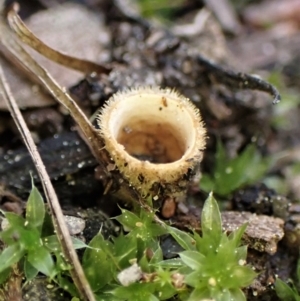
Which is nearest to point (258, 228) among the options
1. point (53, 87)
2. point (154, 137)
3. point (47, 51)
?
point (154, 137)

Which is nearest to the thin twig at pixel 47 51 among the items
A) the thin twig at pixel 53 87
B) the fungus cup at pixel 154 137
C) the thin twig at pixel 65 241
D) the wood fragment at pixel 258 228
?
the thin twig at pixel 53 87

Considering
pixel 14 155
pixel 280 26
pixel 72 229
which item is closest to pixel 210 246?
pixel 72 229

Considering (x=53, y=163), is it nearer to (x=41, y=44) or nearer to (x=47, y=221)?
(x=47, y=221)

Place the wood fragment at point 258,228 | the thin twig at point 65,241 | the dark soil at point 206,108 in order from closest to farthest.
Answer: the thin twig at point 65,241 → the wood fragment at point 258,228 → the dark soil at point 206,108

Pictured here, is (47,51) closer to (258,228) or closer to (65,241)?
(65,241)

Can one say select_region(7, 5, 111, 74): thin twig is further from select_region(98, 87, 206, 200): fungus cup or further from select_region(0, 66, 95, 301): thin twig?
select_region(0, 66, 95, 301): thin twig

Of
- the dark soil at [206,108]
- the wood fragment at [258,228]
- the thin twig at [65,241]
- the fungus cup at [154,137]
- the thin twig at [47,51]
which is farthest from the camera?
the thin twig at [47,51]

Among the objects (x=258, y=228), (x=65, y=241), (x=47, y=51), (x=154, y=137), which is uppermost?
(x=47, y=51)

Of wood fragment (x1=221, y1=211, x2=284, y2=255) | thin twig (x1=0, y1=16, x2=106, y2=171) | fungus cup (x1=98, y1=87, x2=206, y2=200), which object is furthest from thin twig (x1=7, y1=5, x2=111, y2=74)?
wood fragment (x1=221, y1=211, x2=284, y2=255)

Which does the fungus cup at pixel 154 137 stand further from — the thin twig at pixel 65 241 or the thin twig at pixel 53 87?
the thin twig at pixel 65 241
